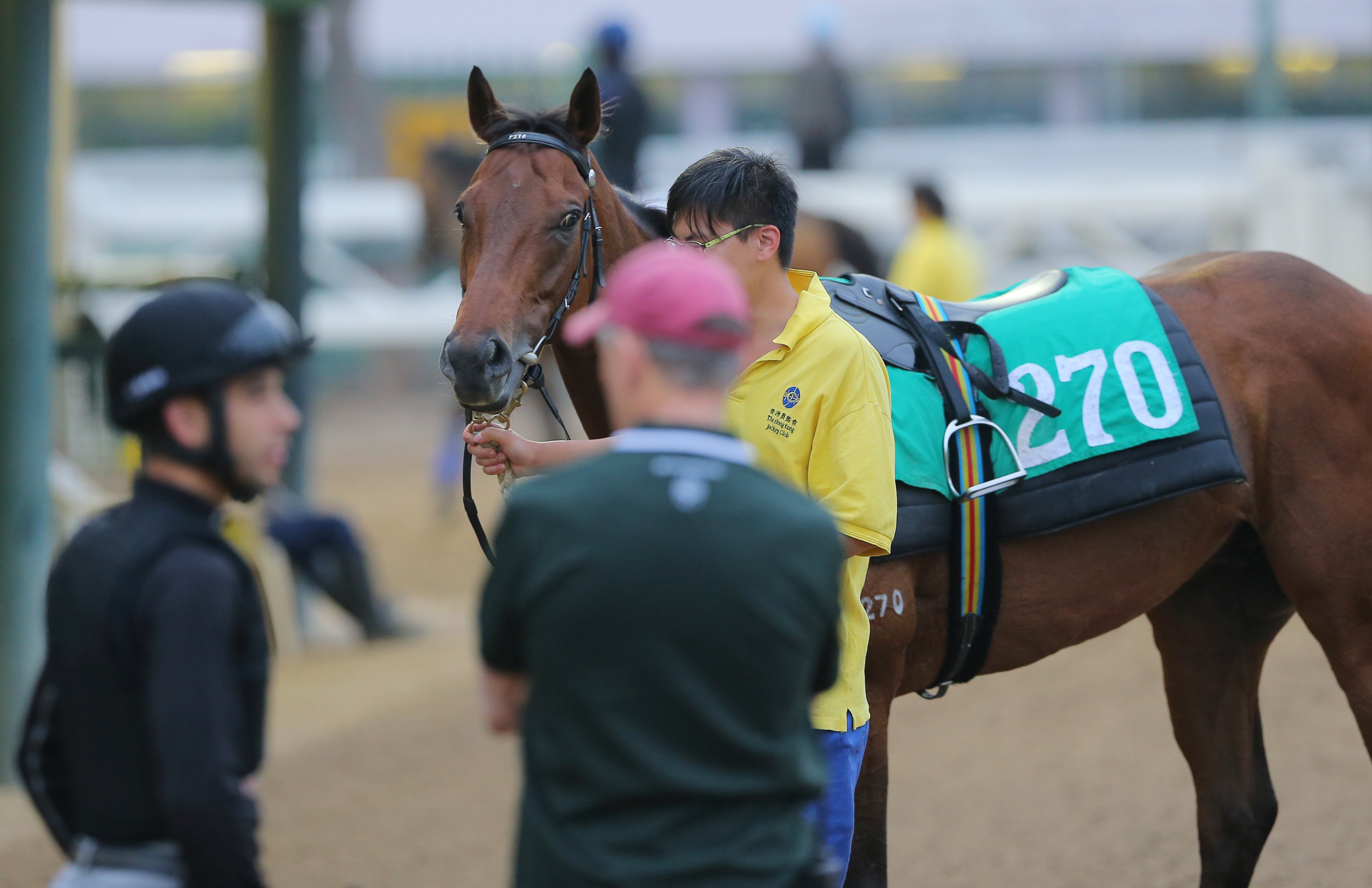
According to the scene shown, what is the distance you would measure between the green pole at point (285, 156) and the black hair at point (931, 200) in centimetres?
369

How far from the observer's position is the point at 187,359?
1923 mm

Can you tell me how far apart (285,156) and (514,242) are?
5253 mm

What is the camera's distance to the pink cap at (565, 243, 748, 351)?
177 cm

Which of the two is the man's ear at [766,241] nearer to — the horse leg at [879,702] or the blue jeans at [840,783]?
the horse leg at [879,702]

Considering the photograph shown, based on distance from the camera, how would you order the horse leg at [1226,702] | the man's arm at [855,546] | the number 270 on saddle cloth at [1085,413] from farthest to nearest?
the horse leg at [1226,702]
the number 270 on saddle cloth at [1085,413]
the man's arm at [855,546]

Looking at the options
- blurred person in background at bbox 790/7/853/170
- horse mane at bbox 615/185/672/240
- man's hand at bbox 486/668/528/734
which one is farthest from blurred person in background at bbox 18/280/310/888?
blurred person in background at bbox 790/7/853/170

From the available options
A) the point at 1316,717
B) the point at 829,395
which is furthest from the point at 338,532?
the point at 829,395

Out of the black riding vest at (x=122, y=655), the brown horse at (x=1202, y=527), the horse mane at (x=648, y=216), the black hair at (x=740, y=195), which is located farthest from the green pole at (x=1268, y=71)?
the black riding vest at (x=122, y=655)

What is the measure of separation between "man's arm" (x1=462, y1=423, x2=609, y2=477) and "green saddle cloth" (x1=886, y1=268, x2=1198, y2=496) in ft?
2.58

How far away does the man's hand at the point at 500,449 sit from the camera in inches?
109

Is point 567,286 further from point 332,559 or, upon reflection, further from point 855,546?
point 332,559

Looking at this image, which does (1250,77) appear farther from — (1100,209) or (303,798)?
(303,798)

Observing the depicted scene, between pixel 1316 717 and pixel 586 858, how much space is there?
4.99 metres

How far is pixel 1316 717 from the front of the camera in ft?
19.3
